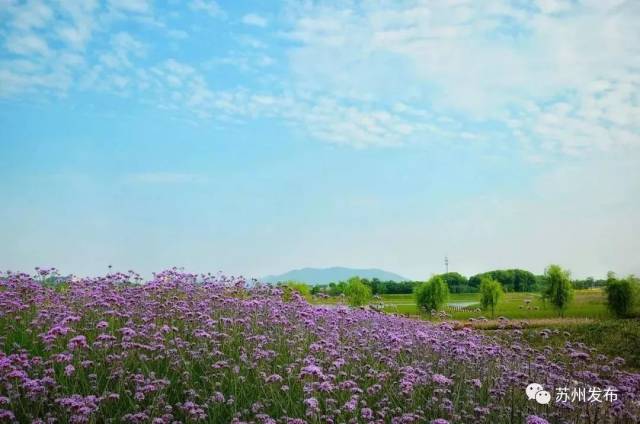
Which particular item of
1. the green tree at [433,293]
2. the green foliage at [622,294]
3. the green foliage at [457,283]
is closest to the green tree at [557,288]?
the green foliage at [622,294]

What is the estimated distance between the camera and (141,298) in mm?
9727

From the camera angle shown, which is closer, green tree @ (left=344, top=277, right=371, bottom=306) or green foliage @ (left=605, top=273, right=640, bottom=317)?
green tree @ (left=344, top=277, right=371, bottom=306)

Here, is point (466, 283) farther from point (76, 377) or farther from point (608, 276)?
point (76, 377)

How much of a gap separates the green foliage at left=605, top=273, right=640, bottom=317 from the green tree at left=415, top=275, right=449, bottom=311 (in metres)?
8.71

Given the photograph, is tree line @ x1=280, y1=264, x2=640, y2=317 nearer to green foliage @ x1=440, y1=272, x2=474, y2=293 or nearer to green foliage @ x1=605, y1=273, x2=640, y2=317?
green foliage @ x1=605, y1=273, x2=640, y2=317

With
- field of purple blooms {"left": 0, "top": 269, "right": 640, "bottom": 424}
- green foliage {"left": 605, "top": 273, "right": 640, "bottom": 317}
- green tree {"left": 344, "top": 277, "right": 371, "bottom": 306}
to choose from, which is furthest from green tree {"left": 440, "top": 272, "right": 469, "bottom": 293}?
field of purple blooms {"left": 0, "top": 269, "right": 640, "bottom": 424}

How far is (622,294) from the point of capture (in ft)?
100

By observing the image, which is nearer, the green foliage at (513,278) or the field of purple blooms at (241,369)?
the field of purple blooms at (241,369)

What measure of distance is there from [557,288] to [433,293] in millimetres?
6734

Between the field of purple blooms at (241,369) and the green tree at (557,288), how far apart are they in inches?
886

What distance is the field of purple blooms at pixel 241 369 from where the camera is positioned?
19.8ft

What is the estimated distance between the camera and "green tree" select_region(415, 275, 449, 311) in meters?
31.6

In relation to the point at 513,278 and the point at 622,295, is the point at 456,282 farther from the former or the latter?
the point at 622,295

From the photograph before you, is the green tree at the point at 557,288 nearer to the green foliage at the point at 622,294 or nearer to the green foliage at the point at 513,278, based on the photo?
the green foliage at the point at 622,294
